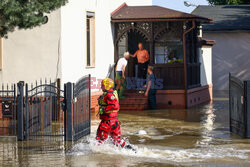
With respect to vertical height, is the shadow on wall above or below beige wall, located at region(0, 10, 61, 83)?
above

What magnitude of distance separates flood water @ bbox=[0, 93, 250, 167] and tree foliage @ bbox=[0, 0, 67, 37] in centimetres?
303

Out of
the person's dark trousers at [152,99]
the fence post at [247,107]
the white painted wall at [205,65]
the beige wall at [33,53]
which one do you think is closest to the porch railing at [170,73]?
the person's dark trousers at [152,99]

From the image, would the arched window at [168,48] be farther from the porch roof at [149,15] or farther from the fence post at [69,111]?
the fence post at [69,111]

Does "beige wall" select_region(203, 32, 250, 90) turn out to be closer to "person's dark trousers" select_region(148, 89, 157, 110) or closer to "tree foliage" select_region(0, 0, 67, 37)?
"person's dark trousers" select_region(148, 89, 157, 110)

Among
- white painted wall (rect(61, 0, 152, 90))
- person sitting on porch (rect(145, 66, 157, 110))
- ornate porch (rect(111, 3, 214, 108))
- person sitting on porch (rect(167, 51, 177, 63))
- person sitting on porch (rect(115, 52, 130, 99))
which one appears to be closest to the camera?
white painted wall (rect(61, 0, 152, 90))

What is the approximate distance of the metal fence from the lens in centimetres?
1347

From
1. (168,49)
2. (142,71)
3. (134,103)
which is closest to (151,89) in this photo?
(134,103)

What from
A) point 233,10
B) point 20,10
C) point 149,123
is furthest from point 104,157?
point 233,10

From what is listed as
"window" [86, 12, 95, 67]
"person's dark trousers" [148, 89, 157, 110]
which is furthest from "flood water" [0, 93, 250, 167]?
"person's dark trousers" [148, 89, 157, 110]

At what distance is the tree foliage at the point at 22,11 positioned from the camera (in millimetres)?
13469

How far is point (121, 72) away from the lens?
21.5m

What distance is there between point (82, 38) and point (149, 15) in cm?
362

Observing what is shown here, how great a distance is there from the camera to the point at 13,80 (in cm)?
1852

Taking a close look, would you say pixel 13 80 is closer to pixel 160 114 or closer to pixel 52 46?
pixel 52 46
